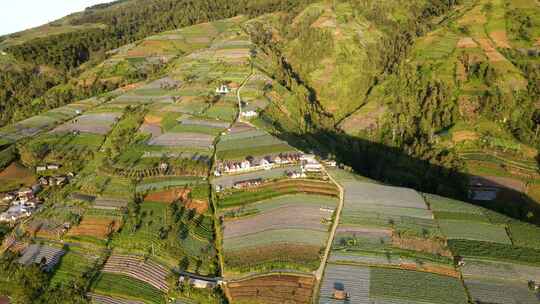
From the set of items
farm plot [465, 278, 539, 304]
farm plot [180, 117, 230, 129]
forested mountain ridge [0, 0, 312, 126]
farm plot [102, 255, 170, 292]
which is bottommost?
farm plot [465, 278, 539, 304]

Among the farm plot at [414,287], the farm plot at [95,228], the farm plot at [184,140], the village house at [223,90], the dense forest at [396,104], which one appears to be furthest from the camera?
the village house at [223,90]

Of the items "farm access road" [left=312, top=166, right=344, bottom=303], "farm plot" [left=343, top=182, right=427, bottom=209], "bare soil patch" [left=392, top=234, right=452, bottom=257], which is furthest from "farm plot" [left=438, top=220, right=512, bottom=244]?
"farm access road" [left=312, top=166, right=344, bottom=303]

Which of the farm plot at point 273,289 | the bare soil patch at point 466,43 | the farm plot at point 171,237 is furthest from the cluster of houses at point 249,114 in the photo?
the bare soil patch at point 466,43

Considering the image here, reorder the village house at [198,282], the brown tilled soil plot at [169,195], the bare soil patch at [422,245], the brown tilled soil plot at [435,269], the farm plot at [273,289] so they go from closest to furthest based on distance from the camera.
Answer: the farm plot at [273,289], the brown tilled soil plot at [435,269], the village house at [198,282], the bare soil patch at [422,245], the brown tilled soil plot at [169,195]

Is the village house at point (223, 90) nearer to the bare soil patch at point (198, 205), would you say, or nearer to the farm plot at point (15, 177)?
the farm plot at point (15, 177)

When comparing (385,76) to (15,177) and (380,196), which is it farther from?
(15,177)

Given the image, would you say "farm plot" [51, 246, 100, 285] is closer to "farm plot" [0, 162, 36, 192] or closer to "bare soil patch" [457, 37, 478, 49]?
"farm plot" [0, 162, 36, 192]
